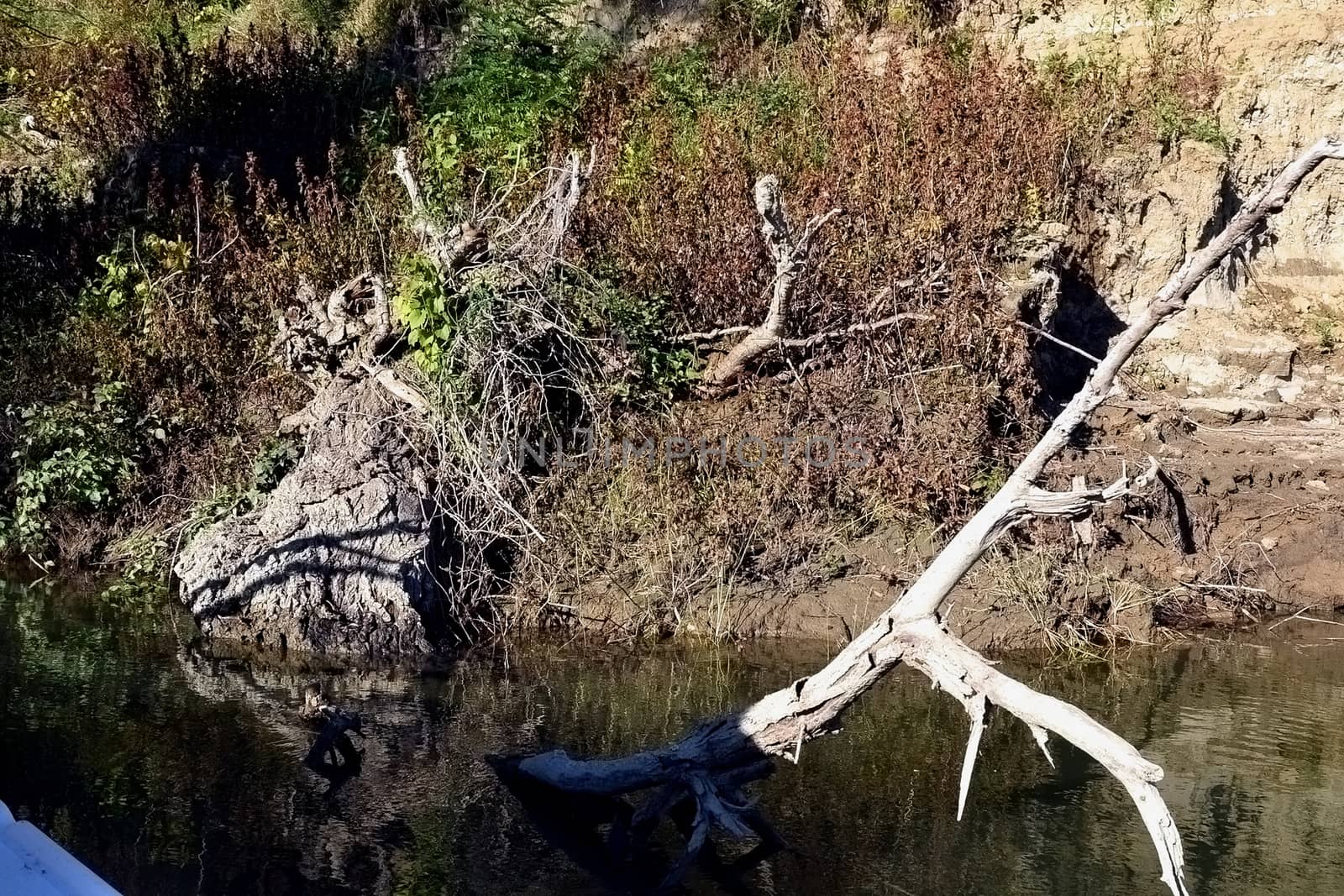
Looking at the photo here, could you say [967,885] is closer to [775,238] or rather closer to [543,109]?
[775,238]

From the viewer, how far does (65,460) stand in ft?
31.3

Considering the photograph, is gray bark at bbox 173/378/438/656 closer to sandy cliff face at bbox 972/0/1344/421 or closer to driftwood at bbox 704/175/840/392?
driftwood at bbox 704/175/840/392

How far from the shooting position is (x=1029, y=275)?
10.2m

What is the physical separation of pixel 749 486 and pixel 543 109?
165 inches

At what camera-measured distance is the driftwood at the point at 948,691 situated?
174 inches

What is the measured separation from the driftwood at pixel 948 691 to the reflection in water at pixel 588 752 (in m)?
0.29

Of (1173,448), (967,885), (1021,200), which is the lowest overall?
(1173,448)

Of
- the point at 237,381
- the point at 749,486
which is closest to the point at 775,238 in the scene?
Answer: the point at 749,486

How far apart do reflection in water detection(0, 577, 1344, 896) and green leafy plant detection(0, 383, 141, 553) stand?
3.16 feet

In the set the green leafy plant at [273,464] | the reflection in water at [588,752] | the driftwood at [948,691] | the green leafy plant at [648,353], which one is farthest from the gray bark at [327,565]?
the driftwood at [948,691]

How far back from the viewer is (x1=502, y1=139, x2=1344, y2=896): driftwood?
443cm

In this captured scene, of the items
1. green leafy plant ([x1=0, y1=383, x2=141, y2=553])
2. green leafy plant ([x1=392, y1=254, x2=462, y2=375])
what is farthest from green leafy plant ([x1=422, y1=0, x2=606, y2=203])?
green leafy plant ([x1=0, y1=383, x2=141, y2=553])

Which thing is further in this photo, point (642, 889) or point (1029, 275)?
point (1029, 275)

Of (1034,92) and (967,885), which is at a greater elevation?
(1034,92)
